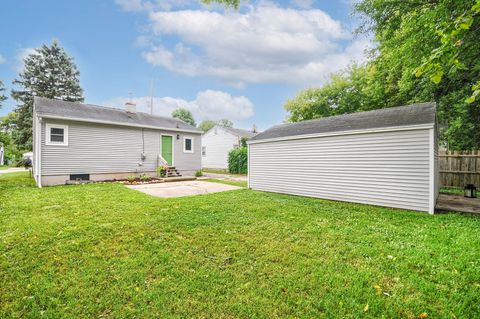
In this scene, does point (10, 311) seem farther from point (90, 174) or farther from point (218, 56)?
point (218, 56)

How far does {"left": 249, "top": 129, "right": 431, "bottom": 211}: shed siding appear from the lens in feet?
18.3

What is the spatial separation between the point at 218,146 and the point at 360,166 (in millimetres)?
17779

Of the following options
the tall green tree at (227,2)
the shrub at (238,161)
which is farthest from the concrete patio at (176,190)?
the shrub at (238,161)

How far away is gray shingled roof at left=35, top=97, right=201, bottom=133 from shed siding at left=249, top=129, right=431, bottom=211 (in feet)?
25.8

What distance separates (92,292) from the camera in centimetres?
238

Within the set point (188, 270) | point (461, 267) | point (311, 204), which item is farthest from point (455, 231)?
point (188, 270)

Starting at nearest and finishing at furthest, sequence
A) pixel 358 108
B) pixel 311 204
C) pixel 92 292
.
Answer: pixel 92 292
pixel 311 204
pixel 358 108

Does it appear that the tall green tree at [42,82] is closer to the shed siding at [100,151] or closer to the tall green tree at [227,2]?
the shed siding at [100,151]

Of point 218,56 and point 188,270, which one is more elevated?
point 218,56

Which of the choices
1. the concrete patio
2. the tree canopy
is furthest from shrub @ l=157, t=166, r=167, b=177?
the tree canopy

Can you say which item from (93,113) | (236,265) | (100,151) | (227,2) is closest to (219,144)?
(93,113)

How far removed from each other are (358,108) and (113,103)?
26.4m

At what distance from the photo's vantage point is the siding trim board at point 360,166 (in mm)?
5500

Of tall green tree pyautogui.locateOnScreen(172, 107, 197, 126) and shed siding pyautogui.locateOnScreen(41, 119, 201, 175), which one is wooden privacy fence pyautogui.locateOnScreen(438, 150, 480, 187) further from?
tall green tree pyautogui.locateOnScreen(172, 107, 197, 126)
